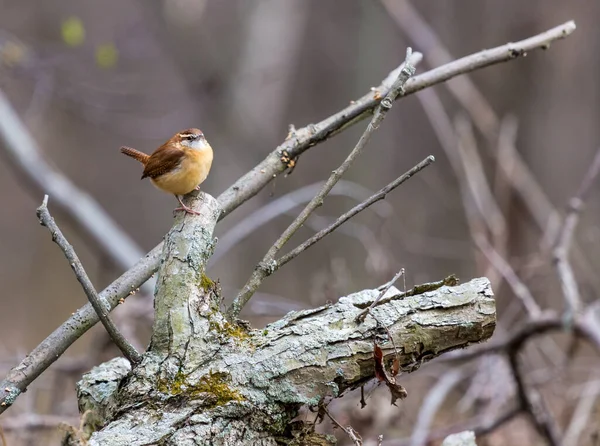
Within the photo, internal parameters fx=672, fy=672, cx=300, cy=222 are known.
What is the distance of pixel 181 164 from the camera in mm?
2012

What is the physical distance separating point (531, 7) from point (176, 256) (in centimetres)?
659

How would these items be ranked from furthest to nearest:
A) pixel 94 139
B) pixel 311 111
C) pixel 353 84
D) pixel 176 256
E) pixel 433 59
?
pixel 94 139, pixel 311 111, pixel 353 84, pixel 433 59, pixel 176 256

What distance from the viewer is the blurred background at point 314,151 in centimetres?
418

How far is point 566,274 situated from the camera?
2818mm

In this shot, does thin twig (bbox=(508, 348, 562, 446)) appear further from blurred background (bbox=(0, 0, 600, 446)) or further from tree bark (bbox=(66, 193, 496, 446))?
tree bark (bbox=(66, 193, 496, 446))

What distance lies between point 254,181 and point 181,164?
0.25 meters

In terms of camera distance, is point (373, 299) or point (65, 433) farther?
point (65, 433)

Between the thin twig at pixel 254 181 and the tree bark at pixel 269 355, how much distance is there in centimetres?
22

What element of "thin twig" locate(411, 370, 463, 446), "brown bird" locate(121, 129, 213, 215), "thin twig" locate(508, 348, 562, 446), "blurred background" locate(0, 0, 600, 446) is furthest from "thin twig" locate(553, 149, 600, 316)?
"brown bird" locate(121, 129, 213, 215)

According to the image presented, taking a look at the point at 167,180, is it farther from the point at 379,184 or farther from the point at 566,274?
the point at 379,184

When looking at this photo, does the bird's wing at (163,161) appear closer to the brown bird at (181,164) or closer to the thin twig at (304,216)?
the brown bird at (181,164)

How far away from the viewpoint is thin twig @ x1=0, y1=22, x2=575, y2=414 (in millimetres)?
1478

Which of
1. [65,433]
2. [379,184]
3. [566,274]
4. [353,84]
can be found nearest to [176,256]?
[65,433]

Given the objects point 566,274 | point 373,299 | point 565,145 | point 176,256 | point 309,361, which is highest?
point 565,145
